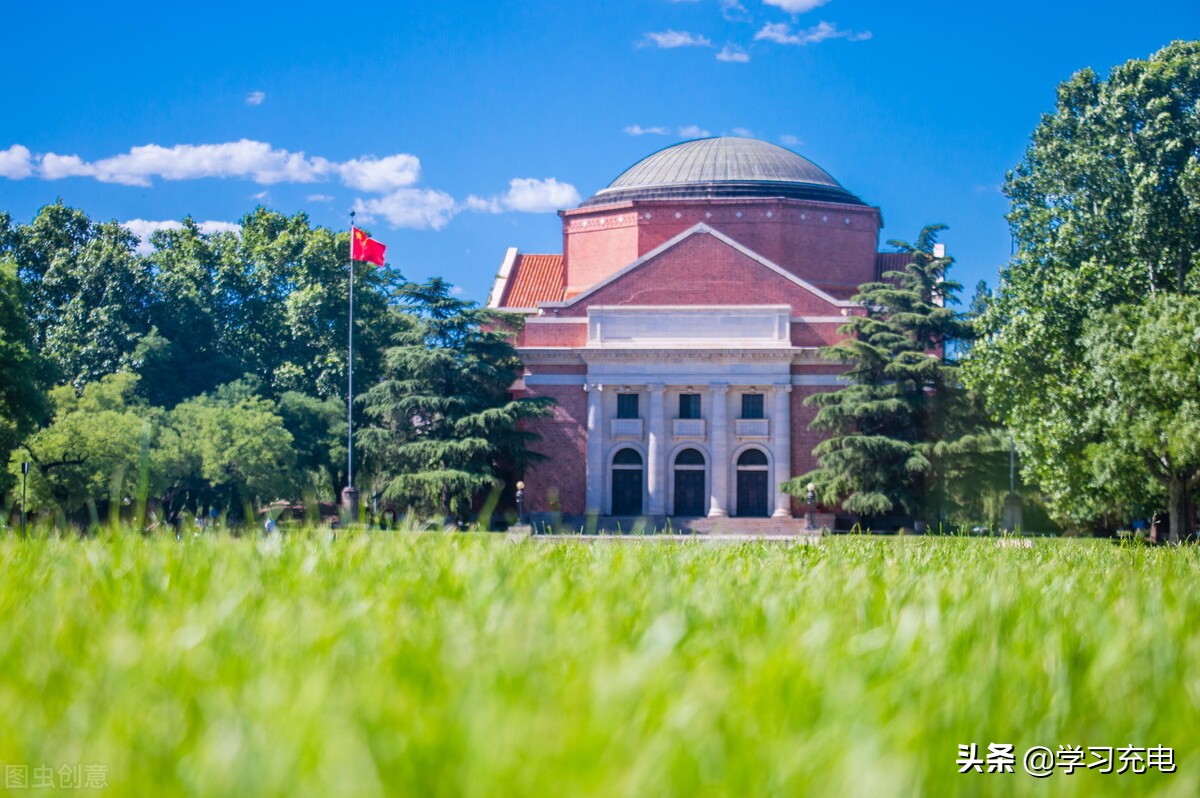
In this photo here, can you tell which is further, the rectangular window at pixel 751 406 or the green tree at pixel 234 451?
the rectangular window at pixel 751 406

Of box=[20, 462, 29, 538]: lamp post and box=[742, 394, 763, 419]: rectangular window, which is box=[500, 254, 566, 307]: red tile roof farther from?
box=[20, 462, 29, 538]: lamp post

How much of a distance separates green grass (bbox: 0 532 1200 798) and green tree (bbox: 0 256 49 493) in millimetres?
31550

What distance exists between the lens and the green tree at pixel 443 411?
44344mm

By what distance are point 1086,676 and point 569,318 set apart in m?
46.5

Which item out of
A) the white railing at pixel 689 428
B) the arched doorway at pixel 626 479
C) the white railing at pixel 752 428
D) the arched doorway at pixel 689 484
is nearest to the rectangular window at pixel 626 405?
the arched doorway at pixel 626 479

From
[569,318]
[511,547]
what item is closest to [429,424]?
[569,318]

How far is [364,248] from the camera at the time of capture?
48.3 m

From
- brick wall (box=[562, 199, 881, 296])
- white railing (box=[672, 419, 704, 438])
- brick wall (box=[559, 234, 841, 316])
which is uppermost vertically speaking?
brick wall (box=[562, 199, 881, 296])

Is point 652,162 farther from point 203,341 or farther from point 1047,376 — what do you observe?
point 1047,376

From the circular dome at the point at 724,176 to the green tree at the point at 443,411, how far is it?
11765 mm

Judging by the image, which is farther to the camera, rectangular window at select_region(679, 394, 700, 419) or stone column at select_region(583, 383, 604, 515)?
rectangular window at select_region(679, 394, 700, 419)

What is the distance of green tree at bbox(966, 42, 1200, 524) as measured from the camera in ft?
107

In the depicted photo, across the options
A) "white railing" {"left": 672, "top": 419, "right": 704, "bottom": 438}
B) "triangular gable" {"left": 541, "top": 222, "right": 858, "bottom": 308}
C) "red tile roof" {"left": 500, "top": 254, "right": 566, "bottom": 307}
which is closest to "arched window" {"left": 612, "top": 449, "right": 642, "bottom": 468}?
"white railing" {"left": 672, "top": 419, "right": 704, "bottom": 438}

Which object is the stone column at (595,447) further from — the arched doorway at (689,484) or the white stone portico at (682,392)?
the arched doorway at (689,484)
